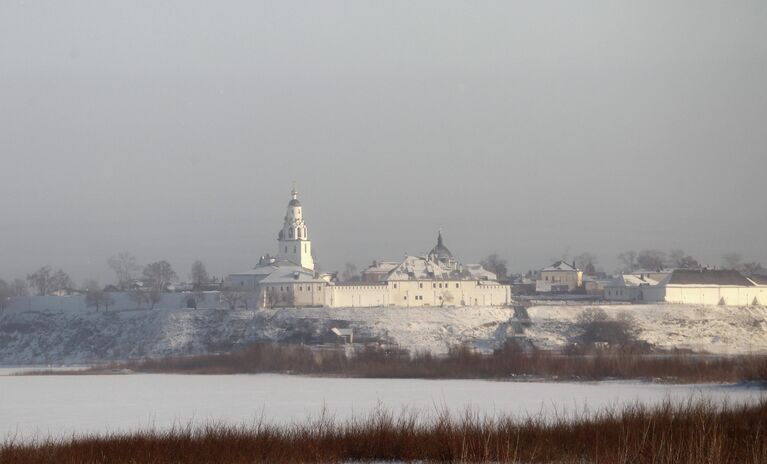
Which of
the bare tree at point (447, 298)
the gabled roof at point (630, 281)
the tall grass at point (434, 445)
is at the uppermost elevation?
the gabled roof at point (630, 281)

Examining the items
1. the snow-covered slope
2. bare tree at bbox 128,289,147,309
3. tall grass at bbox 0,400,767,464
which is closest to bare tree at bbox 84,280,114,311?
bare tree at bbox 128,289,147,309

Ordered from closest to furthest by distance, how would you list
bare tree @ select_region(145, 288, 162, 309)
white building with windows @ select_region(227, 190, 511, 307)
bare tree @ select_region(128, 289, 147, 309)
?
white building with windows @ select_region(227, 190, 511, 307) < bare tree @ select_region(145, 288, 162, 309) < bare tree @ select_region(128, 289, 147, 309)

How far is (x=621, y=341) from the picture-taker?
75062mm

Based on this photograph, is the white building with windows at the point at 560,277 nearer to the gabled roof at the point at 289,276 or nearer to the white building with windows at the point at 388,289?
the white building with windows at the point at 388,289

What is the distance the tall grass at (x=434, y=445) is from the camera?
19.7 meters

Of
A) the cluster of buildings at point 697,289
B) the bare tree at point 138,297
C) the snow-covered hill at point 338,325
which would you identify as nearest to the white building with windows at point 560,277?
the cluster of buildings at point 697,289

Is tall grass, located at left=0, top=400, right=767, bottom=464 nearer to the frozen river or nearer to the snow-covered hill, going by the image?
the frozen river

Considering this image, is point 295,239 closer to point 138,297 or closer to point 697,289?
point 138,297

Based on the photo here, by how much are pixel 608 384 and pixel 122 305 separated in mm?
58210

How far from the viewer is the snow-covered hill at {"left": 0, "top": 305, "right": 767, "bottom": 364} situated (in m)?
77.6

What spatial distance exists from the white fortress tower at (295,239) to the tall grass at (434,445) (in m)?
85.7

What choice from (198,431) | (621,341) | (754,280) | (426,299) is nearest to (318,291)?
(426,299)

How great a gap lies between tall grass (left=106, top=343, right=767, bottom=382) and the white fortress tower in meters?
38.9

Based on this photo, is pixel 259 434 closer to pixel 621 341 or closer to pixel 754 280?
pixel 621 341
